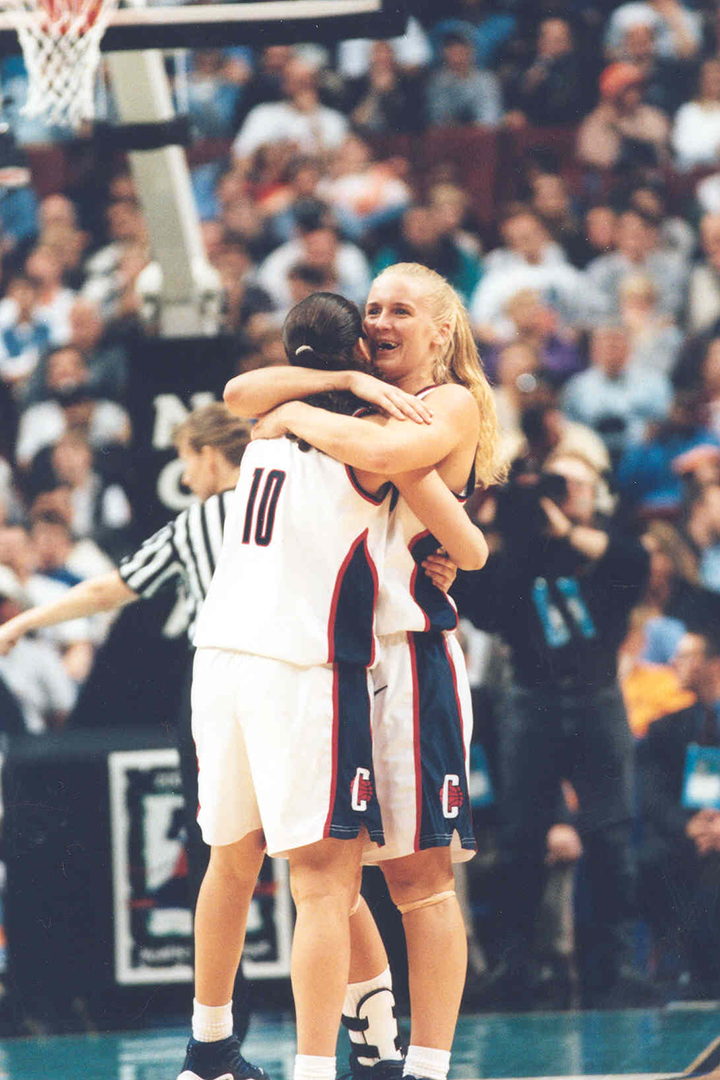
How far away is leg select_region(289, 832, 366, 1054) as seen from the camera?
320cm

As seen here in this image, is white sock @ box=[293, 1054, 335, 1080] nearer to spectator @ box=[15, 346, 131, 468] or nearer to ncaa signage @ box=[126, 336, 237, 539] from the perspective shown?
ncaa signage @ box=[126, 336, 237, 539]

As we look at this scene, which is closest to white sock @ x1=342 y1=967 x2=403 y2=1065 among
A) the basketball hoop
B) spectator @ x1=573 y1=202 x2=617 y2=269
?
the basketball hoop

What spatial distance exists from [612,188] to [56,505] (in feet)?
13.2

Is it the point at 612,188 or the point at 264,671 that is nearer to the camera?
the point at 264,671

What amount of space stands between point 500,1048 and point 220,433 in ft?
6.66

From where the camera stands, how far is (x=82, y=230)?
1016cm

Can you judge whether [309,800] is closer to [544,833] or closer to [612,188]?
[544,833]

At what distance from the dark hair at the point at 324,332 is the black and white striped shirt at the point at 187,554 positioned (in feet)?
3.09

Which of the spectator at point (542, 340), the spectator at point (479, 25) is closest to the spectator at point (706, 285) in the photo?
the spectator at point (542, 340)

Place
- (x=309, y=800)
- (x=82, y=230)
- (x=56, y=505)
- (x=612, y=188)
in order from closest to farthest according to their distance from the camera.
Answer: (x=309, y=800), (x=56, y=505), (x=612, y=188), (x=82, y=230)

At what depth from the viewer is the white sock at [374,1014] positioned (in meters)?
3.65

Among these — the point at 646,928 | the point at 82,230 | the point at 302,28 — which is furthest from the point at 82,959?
the point at 82,230

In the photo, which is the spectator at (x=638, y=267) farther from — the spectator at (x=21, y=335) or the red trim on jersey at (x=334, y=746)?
the red trim on jersey at (x=334, y=746)

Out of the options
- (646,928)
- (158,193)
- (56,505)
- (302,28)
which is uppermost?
(302,28)
